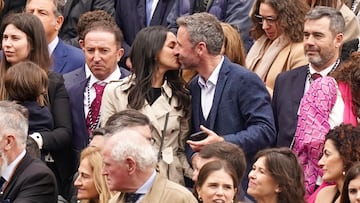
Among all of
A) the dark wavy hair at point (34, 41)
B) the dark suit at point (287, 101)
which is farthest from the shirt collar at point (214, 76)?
the dark wavy hair at point (34, 41)

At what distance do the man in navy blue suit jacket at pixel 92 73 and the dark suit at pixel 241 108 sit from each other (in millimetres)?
1186

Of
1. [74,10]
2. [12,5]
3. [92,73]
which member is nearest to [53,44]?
[92,73]

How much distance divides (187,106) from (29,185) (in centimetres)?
174

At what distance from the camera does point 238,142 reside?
9.80m

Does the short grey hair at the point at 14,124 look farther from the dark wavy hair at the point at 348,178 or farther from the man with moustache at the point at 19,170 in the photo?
the dark wavy hair at the point at 348,178

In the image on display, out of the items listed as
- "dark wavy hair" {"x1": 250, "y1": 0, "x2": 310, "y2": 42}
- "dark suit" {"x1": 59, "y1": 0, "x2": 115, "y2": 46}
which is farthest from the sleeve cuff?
"dark suit" {"x1": 59, "y1": 0, "x2": 115, "y2": 46}

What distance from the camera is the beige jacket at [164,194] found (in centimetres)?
812

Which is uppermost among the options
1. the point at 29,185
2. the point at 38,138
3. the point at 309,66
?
the point at 309,66

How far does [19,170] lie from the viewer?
9.08 m

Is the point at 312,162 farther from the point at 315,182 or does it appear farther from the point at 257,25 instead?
the point at 257,25

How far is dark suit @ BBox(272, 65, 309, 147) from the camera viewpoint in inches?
408

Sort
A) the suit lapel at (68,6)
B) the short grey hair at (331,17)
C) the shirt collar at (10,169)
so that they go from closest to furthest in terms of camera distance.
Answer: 1. the shirt collar at (10,169)
2. the short grey hair at (331,17)
3. the suit lapel at (68,6)

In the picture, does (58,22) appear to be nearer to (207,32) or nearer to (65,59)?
(65,59)

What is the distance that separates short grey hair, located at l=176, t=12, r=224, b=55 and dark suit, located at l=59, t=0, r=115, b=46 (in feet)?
9.06
